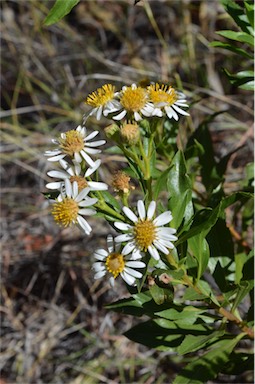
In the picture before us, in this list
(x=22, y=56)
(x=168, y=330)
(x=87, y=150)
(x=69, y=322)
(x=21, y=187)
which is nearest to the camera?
(x=87, y=150)

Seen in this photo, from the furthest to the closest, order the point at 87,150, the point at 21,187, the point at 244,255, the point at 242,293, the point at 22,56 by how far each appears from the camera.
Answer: the point at 22,56 < the point at 21,187 < the point at 244,255 < the point at 242,293 < the point at 87,150

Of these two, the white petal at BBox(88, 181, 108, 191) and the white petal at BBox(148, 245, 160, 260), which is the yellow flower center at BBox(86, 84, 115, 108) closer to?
the white petal at BBox(88, 181, 108, 191)

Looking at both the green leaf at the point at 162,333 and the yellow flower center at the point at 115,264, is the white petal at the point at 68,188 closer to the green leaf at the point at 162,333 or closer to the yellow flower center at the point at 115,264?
the yellow flower center at the point at 115,264

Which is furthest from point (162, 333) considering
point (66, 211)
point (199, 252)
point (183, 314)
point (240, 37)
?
point (240, 37)

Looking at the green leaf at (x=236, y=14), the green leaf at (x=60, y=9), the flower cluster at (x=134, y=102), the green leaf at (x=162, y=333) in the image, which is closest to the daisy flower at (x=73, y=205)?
the flower cluster at (x=134, y=102)

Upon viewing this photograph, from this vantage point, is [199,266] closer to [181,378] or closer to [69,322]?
[181,378]

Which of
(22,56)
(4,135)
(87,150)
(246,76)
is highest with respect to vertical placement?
(22,56)

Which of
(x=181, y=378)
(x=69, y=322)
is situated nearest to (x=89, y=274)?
(x=69, y=322)
